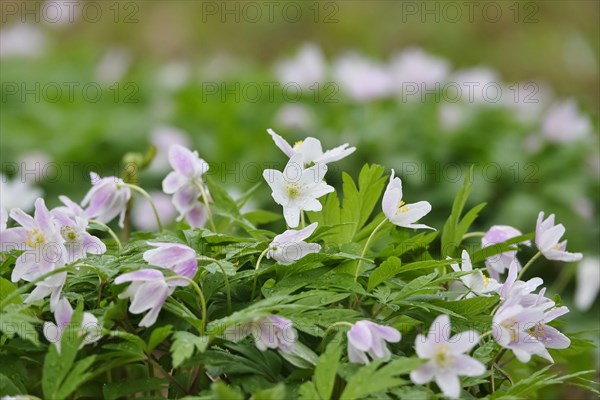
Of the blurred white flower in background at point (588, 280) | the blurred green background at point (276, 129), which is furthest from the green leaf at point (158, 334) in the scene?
the blurred green background at point (276, 129)

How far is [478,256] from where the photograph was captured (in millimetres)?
1927

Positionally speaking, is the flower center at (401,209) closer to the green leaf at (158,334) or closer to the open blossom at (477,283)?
the open blossom at (477,283)

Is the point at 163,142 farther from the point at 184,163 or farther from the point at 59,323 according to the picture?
the point at 59,323

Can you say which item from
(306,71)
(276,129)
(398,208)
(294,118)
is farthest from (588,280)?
(306,71)

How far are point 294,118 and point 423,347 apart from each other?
369cm

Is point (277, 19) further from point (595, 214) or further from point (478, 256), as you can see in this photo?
point (478, 256)

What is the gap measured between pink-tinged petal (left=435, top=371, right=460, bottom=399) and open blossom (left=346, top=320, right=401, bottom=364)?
0.36ft

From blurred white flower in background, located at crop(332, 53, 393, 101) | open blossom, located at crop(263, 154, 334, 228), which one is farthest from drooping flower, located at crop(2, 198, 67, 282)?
blurred white flower in background, located at crop(332, 53, 393, 101)

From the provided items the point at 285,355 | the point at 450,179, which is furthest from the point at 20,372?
the point at 450,179

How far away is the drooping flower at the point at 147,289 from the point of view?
162 centimetres

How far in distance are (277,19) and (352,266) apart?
899 cm

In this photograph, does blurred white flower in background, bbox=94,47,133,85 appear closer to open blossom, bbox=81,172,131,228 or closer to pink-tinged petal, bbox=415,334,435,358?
open blossom, bbox=81,172,131,228

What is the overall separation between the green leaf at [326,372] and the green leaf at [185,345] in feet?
0.69

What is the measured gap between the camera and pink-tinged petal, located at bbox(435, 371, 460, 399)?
1.52m
